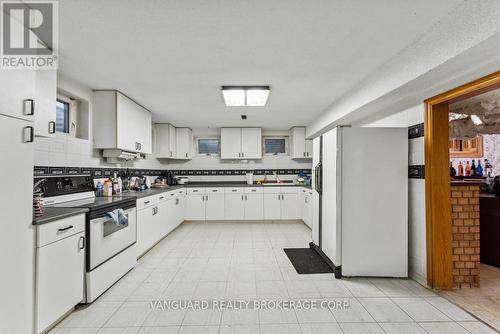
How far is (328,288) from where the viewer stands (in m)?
2.53

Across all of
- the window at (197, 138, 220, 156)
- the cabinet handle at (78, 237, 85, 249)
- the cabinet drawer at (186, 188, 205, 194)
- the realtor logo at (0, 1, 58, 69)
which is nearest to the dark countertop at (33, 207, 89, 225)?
the cabinet handle at (78, 237, 85, 249)

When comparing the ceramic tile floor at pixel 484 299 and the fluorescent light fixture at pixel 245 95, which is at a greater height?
the fluorescent light fixture at pixel 245 95

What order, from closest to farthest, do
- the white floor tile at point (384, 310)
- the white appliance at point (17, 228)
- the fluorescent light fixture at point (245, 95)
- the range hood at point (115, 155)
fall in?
the white appliance at point (17, 228) → the white floor tile at point (384, 310) → the fluorescent light fixture at point (245, 95) → the range hood at point (115, 155)

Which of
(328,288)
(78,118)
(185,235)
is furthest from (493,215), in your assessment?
(78,118)

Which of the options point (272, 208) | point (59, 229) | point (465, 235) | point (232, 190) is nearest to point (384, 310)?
point (465, 235)

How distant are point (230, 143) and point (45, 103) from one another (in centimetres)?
400

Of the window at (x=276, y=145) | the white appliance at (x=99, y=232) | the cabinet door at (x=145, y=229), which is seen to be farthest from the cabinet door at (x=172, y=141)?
the white appliance at (x=99, y=232)

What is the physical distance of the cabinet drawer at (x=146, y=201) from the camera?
3.30 m

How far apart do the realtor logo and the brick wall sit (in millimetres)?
3816

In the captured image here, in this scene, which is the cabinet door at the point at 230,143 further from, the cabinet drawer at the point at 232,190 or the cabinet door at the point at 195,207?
the cabinet door at the point at 195,207

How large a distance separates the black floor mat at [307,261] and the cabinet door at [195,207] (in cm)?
241

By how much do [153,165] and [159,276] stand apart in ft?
9.79

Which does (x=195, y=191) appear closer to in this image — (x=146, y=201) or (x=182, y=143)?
(x=182, y=143)

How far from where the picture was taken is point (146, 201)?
3523mm
